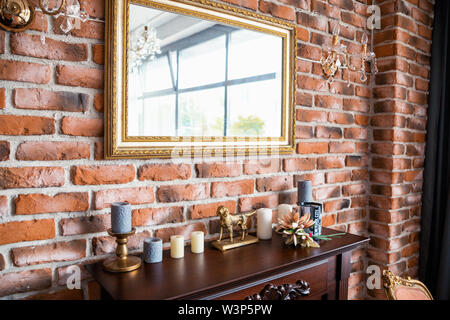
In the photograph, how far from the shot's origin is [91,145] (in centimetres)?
119

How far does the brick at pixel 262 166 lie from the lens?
5.18 ft

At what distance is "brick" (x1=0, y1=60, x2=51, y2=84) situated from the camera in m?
1.04

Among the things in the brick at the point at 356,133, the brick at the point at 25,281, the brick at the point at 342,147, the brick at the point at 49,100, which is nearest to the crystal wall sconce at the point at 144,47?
the brick at the point at 49,100

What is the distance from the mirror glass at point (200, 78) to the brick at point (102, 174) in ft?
0.47

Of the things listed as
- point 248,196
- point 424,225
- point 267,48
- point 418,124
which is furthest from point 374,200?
point 267,48

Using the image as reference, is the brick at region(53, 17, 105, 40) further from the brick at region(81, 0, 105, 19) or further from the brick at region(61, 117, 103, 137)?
the brick at region(61, 117, 103, 137)

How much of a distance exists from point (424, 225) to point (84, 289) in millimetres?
1992

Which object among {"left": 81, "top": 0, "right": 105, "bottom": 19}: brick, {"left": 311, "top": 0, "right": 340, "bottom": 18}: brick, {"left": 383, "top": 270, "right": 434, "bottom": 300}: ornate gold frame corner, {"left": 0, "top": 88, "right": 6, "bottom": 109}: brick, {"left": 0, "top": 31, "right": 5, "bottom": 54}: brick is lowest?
{"left": 383, "top": 270, "right": 434, "bottom": 300}: ornate gold frame corner

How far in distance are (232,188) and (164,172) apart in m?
0.33

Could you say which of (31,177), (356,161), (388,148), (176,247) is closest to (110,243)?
(176,247)

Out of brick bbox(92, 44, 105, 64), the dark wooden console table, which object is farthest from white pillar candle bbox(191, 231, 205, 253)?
brick bbox(92, 44, 105, 64)

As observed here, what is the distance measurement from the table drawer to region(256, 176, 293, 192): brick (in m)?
0.43

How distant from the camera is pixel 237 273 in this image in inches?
43.6

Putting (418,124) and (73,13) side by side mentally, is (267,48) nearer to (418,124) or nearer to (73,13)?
(73,13)
